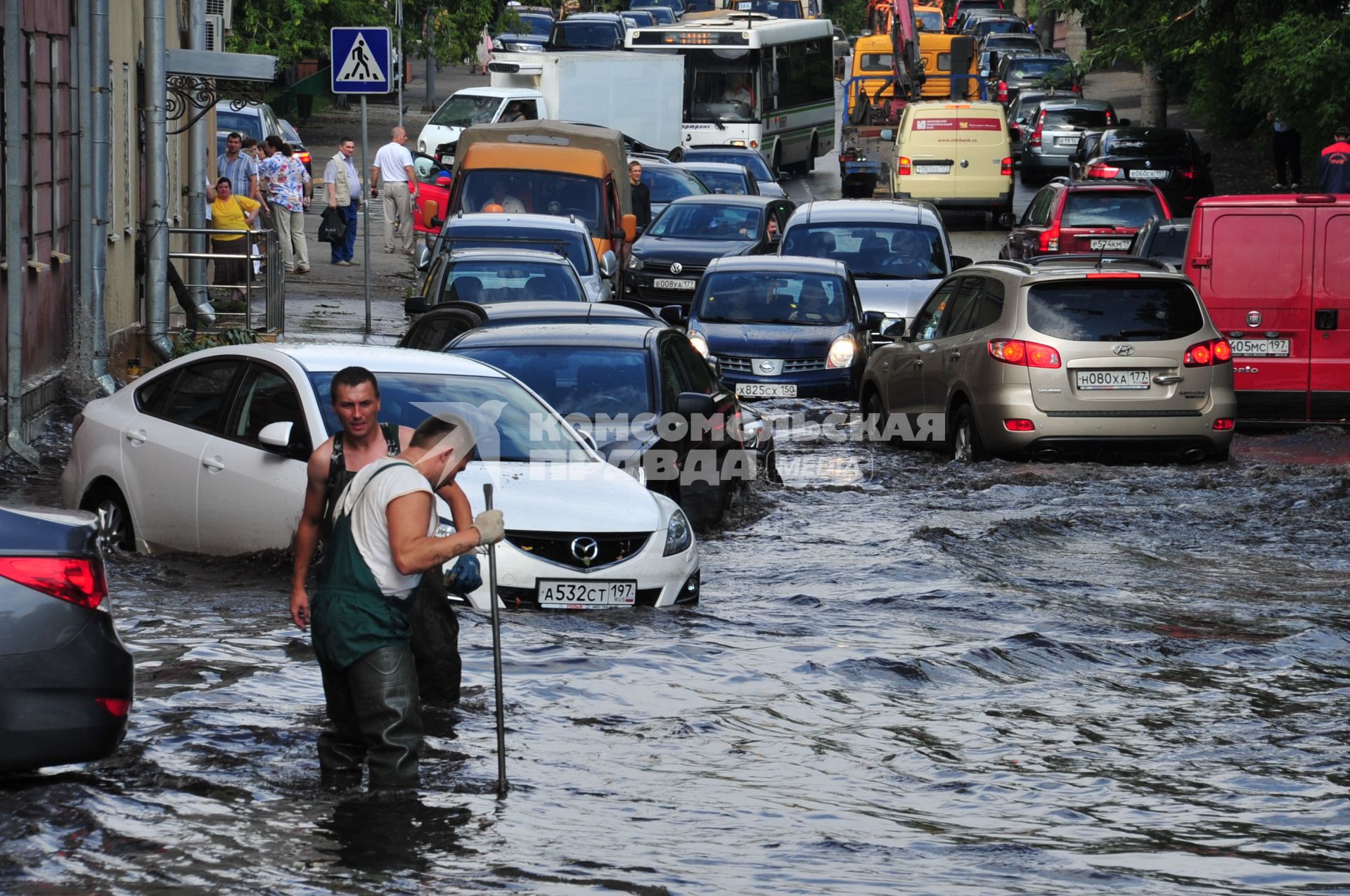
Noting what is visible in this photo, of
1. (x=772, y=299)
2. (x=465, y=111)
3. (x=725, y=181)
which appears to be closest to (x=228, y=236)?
(x=772, y=299)

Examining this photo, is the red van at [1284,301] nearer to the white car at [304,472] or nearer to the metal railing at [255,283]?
the white car at [304,472]

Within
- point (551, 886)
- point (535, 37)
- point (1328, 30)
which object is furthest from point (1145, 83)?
point (551, 886)

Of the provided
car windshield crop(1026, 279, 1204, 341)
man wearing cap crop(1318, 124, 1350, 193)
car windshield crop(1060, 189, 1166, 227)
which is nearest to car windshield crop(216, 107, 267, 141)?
car windshield crop(1060, 189, 1166, 227)

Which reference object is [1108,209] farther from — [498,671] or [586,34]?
[586,34]

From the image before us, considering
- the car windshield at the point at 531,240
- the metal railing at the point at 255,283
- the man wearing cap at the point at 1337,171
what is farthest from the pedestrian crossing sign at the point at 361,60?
the man wearing cap at the point at 1337,171

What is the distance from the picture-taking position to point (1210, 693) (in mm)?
8844

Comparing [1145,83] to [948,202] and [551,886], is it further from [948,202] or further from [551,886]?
[551,886]

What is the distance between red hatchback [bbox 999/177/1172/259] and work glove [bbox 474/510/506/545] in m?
21.9

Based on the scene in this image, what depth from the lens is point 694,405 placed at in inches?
497

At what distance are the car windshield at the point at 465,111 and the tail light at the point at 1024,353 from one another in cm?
2416

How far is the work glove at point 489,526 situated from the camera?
6.48 metres

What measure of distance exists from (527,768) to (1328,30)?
25.5 metres

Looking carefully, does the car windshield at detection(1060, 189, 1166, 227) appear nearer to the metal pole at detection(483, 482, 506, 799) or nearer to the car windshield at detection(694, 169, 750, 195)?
the car windshield at detection(694, 169, 750, 195)

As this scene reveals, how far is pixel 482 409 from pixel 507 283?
8.82 metres
